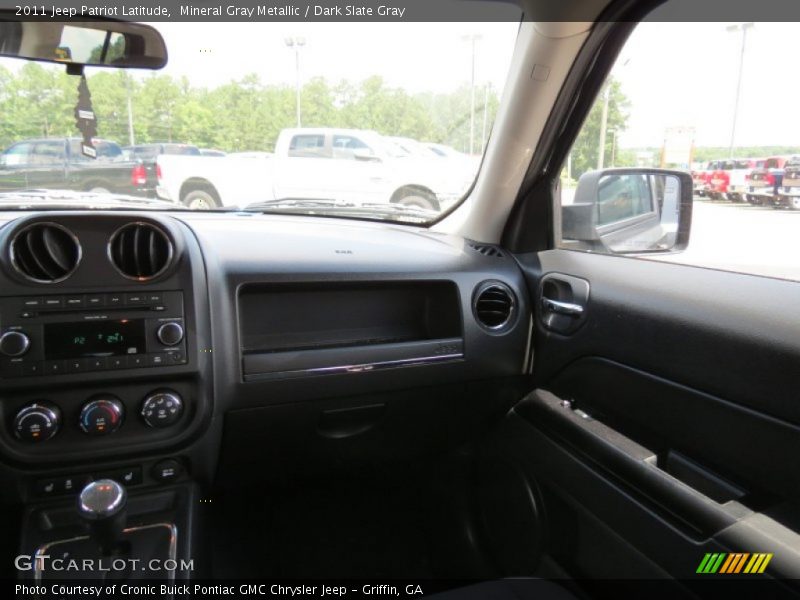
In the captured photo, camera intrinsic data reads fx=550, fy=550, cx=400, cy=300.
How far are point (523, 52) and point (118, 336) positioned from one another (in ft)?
5.71

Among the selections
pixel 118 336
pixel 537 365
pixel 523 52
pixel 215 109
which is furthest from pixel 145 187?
pixel 537 365

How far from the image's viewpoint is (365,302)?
215 centimetres

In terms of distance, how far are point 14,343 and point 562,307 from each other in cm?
177

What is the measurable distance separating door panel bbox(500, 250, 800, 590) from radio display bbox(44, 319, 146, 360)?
1.46m

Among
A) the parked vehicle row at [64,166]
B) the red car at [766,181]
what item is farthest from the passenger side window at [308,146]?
the red car at [766,181]

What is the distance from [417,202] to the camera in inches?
106

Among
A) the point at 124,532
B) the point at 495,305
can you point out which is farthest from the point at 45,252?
the point at 495,305

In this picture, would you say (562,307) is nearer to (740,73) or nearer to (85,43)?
(740,73)

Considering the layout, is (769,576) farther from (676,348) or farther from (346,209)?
(346,209)

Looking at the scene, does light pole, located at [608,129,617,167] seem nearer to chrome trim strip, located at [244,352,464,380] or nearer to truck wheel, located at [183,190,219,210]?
chrome trim strip, located at [244,352,464,380]

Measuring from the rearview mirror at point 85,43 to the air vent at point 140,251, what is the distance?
64cm

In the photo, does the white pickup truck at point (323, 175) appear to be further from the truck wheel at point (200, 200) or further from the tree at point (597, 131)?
the tree at point (597, 131)

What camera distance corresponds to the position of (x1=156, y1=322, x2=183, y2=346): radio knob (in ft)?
5.49

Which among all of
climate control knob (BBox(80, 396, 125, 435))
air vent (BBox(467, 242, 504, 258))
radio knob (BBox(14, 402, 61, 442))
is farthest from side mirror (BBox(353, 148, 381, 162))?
radio knob (BBox(14, 402, 61, 442))
